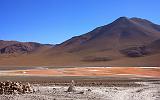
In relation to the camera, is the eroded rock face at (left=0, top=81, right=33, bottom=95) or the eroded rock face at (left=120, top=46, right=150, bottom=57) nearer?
the eroded rock face at (left=0, top=81, right=33, bottom=95)

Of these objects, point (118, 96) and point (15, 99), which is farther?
point (118, 96)

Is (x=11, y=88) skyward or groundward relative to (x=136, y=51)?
groundward

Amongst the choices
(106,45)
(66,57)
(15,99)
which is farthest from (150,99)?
(106,45)

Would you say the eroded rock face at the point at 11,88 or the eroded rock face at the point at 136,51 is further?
the eroded rock face at the point at 136,51

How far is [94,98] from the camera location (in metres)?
22.5

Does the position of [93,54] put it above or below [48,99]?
above

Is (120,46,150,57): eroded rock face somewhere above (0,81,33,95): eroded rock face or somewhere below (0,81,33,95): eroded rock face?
above

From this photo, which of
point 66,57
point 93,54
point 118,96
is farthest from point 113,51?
point 118,96

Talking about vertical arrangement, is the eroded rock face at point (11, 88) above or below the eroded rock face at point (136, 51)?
below

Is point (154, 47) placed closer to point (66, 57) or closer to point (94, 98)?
point (66, 57)

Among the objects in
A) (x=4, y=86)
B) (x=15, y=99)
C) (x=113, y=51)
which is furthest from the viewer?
(x=113, y=51)

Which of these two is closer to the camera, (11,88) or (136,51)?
(11,88)

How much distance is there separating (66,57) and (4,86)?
154 meters

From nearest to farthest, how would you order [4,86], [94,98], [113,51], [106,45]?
[94,98] → [4,86] → [113,51] → [106,45]
